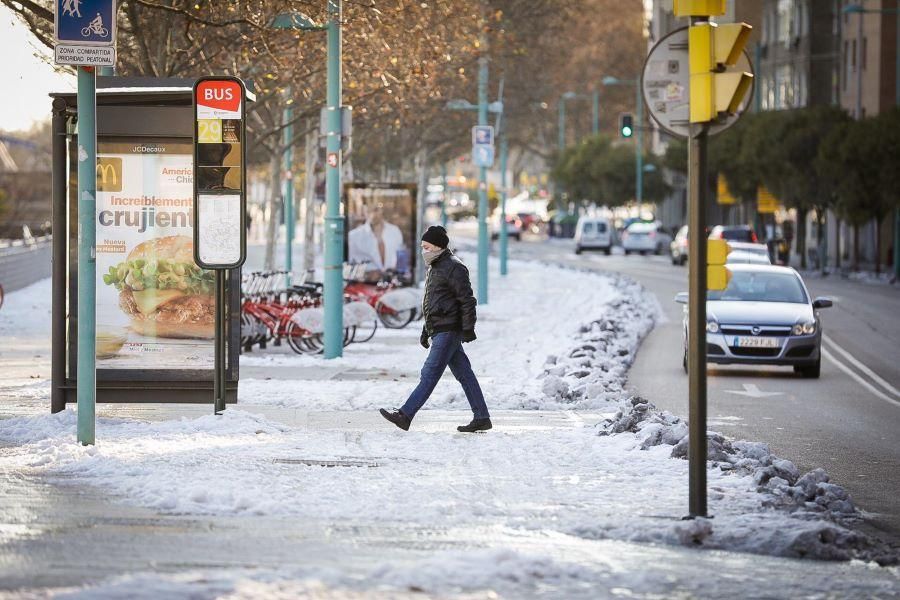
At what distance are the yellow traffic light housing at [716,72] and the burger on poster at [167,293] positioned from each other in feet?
21.1

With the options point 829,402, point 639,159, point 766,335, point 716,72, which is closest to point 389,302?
point 766,335

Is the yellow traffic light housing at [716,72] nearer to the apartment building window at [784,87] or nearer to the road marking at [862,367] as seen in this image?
the road marking at [862,367]

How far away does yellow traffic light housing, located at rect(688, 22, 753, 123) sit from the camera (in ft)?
31.1

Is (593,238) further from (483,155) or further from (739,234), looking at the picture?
(483,155)

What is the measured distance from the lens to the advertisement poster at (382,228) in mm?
34250

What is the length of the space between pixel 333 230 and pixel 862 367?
23.4 feet

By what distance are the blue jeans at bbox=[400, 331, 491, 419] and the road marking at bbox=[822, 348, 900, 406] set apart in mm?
6465

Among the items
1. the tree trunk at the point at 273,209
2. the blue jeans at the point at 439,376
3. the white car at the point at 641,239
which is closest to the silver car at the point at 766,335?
the blue jeans at the point at 439,376

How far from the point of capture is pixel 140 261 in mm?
15086

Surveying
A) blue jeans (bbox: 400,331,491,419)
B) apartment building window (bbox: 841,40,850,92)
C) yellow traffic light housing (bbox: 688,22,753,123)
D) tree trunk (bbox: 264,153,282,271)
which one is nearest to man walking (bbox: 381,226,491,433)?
blue jeans (bbox: 400,331,491,419)

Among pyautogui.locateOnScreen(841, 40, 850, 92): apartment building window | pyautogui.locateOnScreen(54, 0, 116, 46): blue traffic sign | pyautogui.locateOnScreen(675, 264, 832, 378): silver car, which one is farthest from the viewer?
pyautogui.locateOnScreen(841, 40, 850, 92): apartment building window

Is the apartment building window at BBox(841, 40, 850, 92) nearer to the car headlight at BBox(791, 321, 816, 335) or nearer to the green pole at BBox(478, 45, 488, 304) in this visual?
the green pole at BBox(478, 45, 488, 304)

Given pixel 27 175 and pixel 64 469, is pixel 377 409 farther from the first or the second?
pixel 27 175

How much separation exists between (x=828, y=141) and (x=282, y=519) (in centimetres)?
5204
